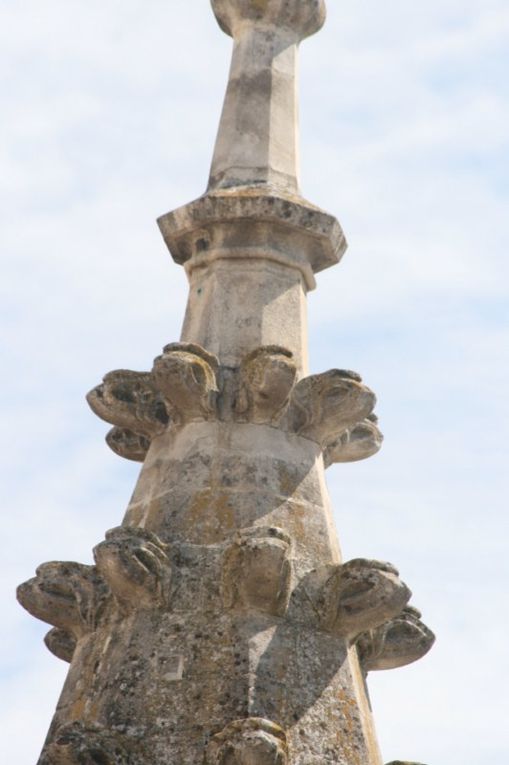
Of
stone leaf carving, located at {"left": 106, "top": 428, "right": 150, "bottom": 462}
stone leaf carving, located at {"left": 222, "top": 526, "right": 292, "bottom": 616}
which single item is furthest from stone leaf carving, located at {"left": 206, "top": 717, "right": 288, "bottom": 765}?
stone leaf carving, located at {"left": 106, "top": 428, "right": 150, "bottom": 462}

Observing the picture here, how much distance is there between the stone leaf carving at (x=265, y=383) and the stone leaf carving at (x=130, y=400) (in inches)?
18.9

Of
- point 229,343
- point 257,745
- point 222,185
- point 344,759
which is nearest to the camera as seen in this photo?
point 257,745

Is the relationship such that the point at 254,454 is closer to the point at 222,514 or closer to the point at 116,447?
the point at 222,514

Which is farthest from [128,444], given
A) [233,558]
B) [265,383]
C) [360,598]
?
[360,598]

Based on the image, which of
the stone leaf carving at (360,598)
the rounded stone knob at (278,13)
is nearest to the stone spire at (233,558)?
the stone leaf carving at (360,598)

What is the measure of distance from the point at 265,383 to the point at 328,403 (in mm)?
389

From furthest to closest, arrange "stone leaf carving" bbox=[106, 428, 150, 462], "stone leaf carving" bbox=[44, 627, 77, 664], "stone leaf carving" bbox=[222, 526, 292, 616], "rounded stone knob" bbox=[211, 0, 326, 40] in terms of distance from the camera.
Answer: "rounded stone knob" bbox=[211, 0, 326, 40] → "stone leaf carving" bbox=[106, 428, 150, 462] → "stone leaf carving" bbox=[44, 627, 77, 664] → "stone leaf carving" bbox=[222, 526, 292, 616]

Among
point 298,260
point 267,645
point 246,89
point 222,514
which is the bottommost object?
point 267,645

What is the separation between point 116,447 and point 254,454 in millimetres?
1136

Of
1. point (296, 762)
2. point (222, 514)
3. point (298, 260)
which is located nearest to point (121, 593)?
point (222, 514)

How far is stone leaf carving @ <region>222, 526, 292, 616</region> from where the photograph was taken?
857 cm

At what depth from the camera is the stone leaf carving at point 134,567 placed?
8.66 m

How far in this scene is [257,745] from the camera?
7781mm

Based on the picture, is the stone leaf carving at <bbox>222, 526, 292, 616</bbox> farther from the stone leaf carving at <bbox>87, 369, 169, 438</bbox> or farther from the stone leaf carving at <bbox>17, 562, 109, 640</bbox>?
the stone leaf carving at <bbox>87, 369, 169, 438</bbox>
